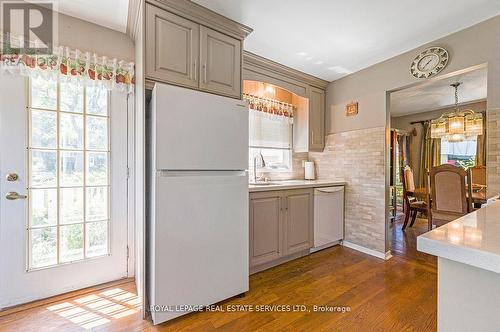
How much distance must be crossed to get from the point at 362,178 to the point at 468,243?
2.46 m

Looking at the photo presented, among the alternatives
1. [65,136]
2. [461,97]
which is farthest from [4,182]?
[461,97]

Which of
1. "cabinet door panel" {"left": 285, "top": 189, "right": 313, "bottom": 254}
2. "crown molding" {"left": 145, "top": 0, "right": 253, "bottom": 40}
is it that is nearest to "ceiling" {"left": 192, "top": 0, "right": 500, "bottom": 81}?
"crown molding" {"left": 145, "top": 0, "right": 253, "bottom": 40}

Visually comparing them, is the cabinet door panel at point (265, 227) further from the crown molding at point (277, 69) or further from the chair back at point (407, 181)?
the chair back at point (407, 181)

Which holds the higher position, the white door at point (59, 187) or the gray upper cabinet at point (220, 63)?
the gray upper cabinet at point (220, 63)

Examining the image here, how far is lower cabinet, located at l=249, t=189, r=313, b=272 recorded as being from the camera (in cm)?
228

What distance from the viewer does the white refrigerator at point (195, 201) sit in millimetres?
1536

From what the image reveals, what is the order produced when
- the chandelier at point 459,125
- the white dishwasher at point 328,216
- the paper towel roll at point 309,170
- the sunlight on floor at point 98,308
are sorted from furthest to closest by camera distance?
the paper towel roll at point 309,170 → the chandelier at point 459,125 → the white dishwasher at point 328,216 → the sunlight on floor at point 98,308

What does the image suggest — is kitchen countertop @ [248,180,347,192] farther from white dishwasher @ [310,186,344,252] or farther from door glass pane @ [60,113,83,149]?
door glass pane @ [60,113,83,149]

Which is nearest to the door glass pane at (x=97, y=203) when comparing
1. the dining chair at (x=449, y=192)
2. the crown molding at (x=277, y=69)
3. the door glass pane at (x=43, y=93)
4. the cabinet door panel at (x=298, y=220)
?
the door glass pane at (x=43, y=93)

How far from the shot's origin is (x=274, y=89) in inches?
124

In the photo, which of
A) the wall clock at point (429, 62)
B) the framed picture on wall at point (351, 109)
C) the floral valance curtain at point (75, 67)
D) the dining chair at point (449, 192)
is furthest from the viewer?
the framed picture on wall at point (351, 109)

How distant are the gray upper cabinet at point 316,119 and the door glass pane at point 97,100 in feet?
8.09

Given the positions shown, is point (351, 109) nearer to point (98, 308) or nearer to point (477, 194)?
point (477, 194)

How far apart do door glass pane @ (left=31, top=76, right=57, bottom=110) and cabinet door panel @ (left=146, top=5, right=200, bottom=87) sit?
971mm
